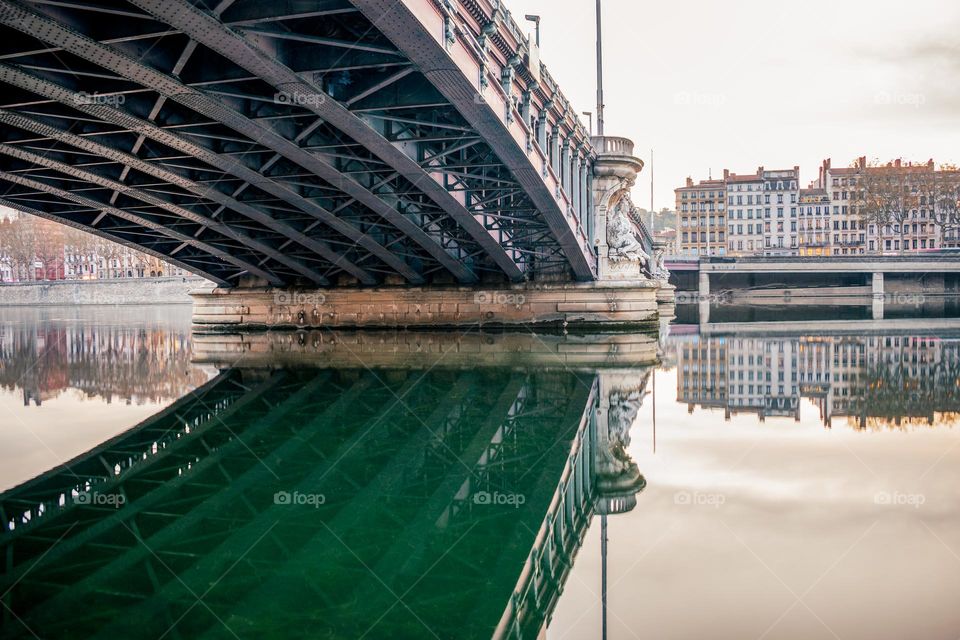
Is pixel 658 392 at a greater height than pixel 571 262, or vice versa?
pixel 571 262

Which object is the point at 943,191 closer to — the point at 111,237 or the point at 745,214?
the point at 745,214

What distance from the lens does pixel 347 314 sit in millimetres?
32000

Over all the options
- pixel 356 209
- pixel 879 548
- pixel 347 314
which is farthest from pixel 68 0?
pixel 347 314

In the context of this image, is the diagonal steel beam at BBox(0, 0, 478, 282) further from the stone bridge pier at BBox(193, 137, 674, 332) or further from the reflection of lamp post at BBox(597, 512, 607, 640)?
the stone bridge pier at BBox(193, 137, 674, 332)

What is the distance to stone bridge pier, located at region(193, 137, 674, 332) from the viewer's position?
29.9 metres

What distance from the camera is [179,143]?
609 inches

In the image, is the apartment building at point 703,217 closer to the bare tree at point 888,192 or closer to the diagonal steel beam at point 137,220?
the bare tree at point 888,192

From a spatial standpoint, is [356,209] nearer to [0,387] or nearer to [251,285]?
[0,387]

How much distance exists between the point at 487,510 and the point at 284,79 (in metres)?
8.33

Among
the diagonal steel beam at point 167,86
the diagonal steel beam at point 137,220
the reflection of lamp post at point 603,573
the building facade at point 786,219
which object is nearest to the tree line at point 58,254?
the building facade at point 786,219

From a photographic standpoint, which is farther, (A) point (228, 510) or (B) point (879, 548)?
(A) point (228, 510)

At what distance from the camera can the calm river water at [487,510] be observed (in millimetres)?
4820

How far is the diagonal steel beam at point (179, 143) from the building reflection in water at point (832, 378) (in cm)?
997

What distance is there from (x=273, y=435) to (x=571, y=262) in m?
18.7
